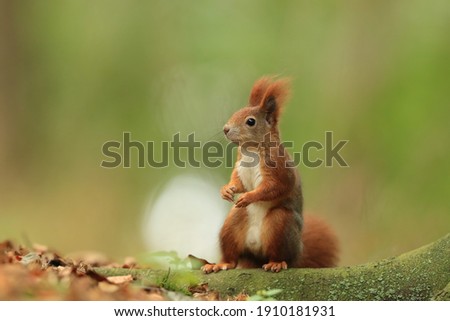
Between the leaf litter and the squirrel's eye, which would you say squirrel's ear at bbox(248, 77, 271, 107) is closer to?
the squirrel's eye

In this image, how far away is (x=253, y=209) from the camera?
11.5 feet

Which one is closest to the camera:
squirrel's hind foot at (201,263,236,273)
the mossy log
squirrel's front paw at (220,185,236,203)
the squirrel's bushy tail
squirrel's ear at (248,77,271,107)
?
the mossy log

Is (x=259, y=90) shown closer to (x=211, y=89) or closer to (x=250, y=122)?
(x=250, y=122)

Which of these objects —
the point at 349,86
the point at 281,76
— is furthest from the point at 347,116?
the point at 281,76

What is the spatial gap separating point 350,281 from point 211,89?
210 centimetres

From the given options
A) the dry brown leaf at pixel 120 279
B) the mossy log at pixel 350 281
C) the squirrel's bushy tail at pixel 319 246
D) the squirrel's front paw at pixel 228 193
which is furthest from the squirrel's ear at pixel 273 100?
the dry brown leaf at pixel 120 279

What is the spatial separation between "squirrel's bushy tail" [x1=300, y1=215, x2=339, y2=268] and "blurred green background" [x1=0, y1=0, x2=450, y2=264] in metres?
0.80

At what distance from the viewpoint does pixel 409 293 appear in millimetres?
3279

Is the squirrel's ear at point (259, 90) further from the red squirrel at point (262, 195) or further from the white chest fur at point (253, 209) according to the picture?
the white chest fur at point (253, 209)

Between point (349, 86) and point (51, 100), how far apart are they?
207cm

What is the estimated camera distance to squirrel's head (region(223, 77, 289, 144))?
3.56 metres

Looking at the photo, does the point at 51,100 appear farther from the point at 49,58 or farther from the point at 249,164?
the point at 249,164

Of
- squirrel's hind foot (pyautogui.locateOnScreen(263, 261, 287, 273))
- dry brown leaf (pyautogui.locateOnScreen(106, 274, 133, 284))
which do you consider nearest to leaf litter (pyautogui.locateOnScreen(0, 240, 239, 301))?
dry brown leaf (pyautogui.locateOnScreen(106, 274, 133, 284))

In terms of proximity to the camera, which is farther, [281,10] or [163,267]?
[281,10]
